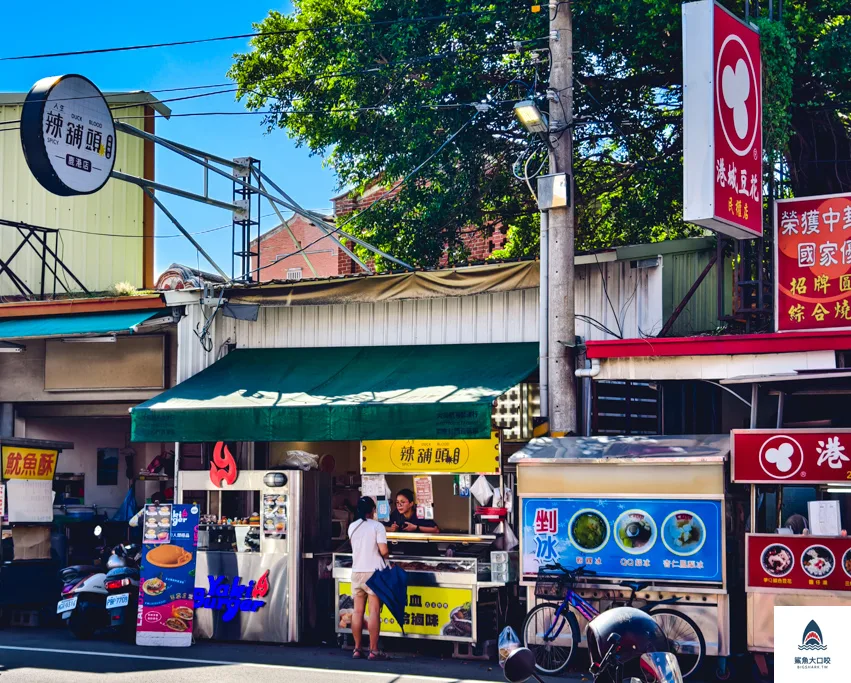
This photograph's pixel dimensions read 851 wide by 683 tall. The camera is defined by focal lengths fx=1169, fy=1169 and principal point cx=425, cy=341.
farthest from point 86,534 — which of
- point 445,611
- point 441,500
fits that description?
point 445,611

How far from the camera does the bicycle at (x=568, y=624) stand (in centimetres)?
1155

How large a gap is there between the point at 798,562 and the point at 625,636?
243 inches

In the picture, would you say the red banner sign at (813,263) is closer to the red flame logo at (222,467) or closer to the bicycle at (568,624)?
the bicycle at (568,624)

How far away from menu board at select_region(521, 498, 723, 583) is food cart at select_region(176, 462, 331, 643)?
10.4ft

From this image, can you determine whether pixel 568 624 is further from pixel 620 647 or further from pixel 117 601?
pixel 620 647

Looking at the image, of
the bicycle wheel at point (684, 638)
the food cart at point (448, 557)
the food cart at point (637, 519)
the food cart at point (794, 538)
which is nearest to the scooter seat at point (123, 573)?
the food cart at point (448, 557)

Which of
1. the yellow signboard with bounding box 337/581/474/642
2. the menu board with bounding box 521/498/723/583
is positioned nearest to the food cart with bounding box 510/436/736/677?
the menu board with bounding box 521/498/723/583

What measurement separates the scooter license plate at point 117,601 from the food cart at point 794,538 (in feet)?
24.9

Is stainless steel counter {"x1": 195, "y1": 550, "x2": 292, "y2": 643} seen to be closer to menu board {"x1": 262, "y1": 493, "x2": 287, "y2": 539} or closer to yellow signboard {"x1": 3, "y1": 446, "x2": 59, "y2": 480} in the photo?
menu board {"x1": 262, "y1": 493, "x2": 287, "y2": 539}

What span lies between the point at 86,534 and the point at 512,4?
34.0ft

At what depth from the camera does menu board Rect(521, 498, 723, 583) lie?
11.7 m

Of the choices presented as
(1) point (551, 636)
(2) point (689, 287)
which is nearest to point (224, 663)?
(1) point (551, 636)

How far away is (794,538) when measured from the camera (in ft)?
36.8

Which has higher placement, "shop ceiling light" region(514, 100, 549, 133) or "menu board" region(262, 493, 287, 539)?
"shop ceiling light" region(514, 100, 549, 133)
